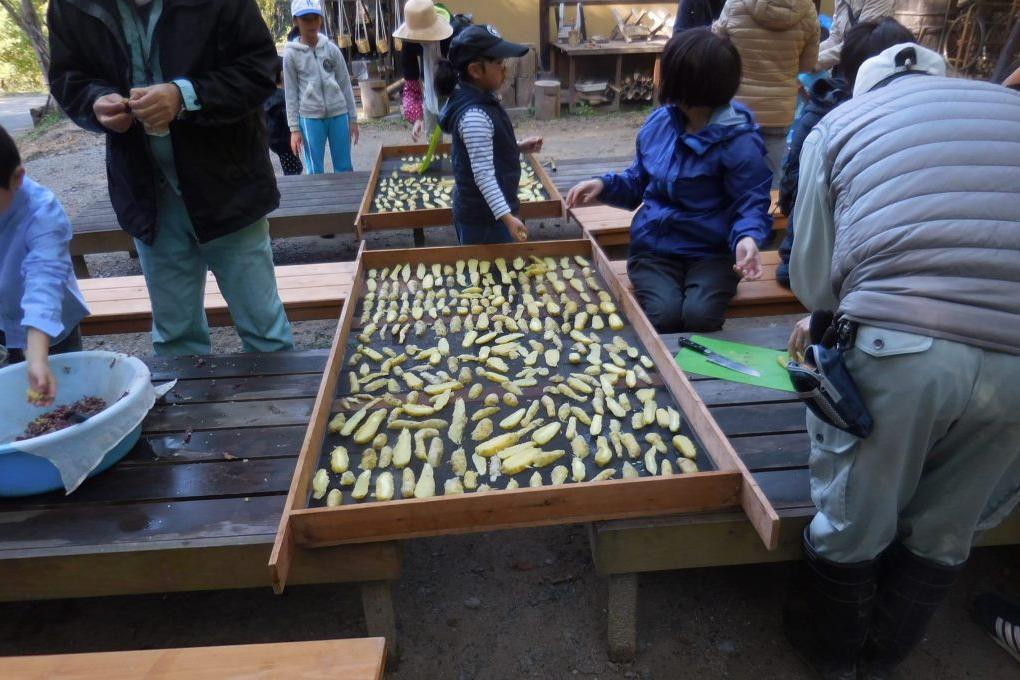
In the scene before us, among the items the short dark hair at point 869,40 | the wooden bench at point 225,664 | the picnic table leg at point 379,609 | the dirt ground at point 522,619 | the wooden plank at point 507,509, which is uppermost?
the short dark hair at point 869,40

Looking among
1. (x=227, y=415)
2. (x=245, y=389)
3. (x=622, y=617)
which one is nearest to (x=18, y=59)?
(x=245, y=389)

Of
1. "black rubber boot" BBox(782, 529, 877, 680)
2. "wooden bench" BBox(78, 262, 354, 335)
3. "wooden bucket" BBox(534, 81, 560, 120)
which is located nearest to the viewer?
"black rubber boot" BBox(782, 529, 877, 680)

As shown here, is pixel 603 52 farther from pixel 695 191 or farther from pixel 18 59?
pixel 18 59

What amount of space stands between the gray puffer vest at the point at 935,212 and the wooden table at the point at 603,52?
10.8 m

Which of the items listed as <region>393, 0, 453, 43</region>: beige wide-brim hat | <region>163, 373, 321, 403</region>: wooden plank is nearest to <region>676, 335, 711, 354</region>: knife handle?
<region>163, 373, 321, 403</region>: wooden plank

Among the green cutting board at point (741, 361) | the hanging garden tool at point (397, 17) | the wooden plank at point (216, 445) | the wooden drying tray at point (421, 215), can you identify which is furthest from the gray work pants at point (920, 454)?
the hanging garden tool at point (397, 17)

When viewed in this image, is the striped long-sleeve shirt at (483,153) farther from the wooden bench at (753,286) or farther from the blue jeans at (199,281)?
the blue jeans at (199,281)

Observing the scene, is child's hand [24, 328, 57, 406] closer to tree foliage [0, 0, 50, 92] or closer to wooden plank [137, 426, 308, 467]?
wooden plank [137, 426, 308, 467]

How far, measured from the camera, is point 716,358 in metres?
2.98

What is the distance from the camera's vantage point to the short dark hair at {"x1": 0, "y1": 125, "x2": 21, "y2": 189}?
237 centimetres

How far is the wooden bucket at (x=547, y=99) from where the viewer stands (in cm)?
1203

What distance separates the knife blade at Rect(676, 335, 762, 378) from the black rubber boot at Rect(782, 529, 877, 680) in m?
0.92

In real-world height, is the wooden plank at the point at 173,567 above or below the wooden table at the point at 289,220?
above

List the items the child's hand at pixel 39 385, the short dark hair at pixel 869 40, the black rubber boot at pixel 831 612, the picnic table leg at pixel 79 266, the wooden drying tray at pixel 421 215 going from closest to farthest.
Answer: the black rubber boot at pixel 831 612, the child's hand at pixel 39 385, the short dark hair at pixel 869 40, the wooden drying tray at pixel 421 215, the picnic table leg at pixel 79 266
